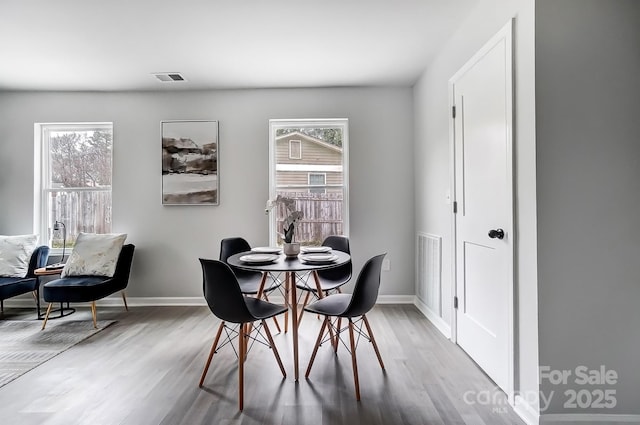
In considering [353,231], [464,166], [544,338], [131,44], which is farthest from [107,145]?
[544,338]

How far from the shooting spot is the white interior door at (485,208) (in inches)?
68.8

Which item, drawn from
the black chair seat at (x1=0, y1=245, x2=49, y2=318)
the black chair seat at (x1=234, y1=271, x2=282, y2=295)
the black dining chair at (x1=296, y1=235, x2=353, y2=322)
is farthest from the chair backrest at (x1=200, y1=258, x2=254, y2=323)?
the black chair seat at (x1=0, y1=245, x2=49, y2=318)

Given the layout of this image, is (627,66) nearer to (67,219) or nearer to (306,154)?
(306,154)

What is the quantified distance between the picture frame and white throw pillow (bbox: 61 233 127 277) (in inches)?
27.2

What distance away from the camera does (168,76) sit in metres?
3.19

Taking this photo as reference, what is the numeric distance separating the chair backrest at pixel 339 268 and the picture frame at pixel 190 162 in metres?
1.49

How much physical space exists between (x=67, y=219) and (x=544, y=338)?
4.69 meters

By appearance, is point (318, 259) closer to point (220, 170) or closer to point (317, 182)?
point (317, 182)

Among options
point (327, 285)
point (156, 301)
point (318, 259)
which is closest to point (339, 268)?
point (327, 285)

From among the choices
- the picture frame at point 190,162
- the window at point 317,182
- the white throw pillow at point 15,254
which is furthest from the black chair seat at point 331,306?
the white throw pillow at point 15,254

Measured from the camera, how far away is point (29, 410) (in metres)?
1.73

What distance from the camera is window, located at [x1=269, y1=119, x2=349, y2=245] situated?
3.59 meters

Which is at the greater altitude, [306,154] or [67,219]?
[306,154]

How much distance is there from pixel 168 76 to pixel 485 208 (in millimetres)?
3261
